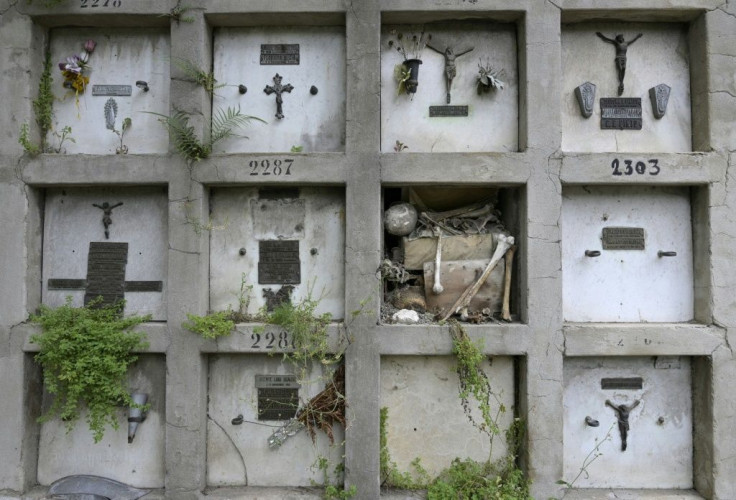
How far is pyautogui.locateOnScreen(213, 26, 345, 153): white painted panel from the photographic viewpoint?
469 centimetres

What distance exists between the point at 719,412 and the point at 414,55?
4.69 metres

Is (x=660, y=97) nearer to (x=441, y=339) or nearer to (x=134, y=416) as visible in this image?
(x=441, y=339)

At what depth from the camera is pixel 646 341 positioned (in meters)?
4.35

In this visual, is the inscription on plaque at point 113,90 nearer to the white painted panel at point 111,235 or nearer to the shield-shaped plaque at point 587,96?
the white painted panel at point 111,235

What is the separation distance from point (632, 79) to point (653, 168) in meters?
1.03

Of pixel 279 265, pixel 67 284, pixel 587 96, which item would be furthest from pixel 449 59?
pixel 67 284

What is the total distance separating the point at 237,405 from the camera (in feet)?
14.9

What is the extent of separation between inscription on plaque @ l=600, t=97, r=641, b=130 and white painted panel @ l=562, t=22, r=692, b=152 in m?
0.05

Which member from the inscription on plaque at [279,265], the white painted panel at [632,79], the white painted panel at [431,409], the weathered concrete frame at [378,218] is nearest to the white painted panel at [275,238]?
the inscription on plaque at [279,265]

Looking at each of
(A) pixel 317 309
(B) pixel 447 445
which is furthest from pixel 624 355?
(A) pixel 317 309

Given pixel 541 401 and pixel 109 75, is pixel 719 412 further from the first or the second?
pixel 109 75

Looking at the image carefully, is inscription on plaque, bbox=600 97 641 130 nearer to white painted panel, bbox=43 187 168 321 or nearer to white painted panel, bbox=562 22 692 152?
white painted panel, bbox=562 22 692 152

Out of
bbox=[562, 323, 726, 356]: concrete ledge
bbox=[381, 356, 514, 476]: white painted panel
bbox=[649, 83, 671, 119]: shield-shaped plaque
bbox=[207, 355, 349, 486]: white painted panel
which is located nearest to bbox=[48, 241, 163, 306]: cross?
bbox=[207, 355, 349, 486]: white painted panel

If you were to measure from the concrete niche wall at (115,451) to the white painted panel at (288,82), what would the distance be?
279 centimetres
